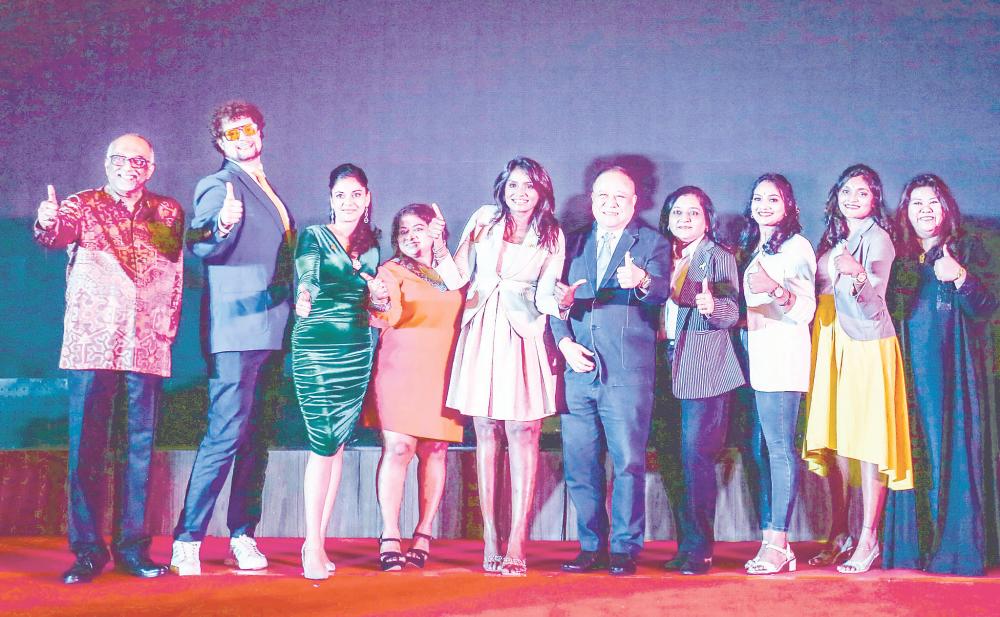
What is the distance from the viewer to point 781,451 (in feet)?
11.2

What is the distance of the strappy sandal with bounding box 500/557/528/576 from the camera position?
3307mm

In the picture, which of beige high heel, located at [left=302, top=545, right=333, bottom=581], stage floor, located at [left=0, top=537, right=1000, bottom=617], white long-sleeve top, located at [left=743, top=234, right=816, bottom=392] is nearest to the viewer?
stage floor, located at [left=0, top=537, right=1000, bottom=617]

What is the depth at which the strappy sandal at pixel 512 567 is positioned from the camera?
10.8 feet

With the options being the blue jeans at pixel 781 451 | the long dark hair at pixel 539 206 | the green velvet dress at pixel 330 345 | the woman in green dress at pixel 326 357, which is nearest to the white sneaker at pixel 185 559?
the woman in green dress at pixel 326 357

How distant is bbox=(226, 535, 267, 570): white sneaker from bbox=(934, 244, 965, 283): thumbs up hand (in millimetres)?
2812

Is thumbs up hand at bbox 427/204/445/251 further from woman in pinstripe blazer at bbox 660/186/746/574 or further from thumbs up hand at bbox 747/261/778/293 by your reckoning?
thumbs up hand at bbox 747/261/778/293

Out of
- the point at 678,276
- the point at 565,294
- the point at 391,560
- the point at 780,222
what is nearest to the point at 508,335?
the point at 565,294

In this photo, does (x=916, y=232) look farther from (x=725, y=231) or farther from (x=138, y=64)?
(x=138, y=64)

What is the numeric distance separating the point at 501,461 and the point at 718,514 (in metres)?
0.99

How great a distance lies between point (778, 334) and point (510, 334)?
1042 mm

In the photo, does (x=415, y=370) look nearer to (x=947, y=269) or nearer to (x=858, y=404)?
(x=858, y=404)

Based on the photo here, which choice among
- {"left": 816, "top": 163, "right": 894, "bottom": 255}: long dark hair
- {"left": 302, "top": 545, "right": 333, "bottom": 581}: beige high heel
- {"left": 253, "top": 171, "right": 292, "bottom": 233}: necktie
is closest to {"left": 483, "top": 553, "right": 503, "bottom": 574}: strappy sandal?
{"left": 302, "top": 545, "right": 333, "bottom": 581}: beige high heel

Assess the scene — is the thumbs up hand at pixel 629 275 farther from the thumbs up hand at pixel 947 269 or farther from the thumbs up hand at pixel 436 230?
the thumbs up hand at pixel 947 269

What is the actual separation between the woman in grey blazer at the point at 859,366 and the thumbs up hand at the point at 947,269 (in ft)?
0.55
